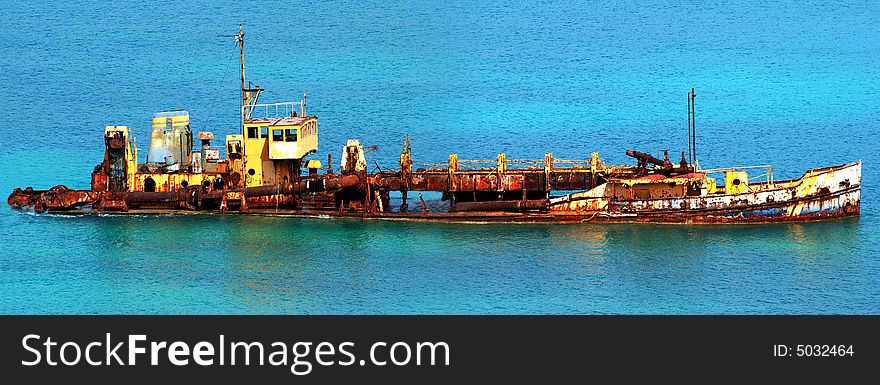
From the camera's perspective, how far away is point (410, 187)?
7256 cm

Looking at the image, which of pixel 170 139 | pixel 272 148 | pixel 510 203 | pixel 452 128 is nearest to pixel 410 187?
pixel 510 203

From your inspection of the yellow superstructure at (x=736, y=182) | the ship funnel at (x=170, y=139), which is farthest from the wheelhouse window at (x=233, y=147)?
the yellow superstructure at (x=736, y=182)

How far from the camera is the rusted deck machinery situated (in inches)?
2739

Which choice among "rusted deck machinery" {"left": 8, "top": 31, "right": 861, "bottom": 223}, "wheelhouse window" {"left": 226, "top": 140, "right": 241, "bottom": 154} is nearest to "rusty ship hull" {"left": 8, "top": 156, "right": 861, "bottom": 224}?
"rusted deck machinery" {"left": 8, "top": 31, "right": 861, "bottom": 223}

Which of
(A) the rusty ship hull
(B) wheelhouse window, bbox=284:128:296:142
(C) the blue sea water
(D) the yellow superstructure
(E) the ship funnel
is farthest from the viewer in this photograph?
(E) the ship funnel

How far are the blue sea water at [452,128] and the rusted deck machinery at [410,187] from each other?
44.9 inches

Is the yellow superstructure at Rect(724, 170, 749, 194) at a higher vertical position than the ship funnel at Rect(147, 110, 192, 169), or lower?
lower

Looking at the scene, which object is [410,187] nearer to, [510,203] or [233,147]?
[510,203]

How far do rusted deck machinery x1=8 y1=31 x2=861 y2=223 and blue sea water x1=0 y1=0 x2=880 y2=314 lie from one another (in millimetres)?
1141

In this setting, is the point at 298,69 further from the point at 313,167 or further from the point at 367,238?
the point at 367,238

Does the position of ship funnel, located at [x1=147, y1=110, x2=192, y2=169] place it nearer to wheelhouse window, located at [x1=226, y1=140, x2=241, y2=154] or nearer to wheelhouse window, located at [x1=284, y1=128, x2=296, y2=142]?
wheelhouse window, located at [x1=226, y1=140, x2=241, y2=154]

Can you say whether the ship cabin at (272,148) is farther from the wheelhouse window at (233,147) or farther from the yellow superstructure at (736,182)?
the yellow superstructure at (736,182)

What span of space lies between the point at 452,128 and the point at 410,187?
1402 inches

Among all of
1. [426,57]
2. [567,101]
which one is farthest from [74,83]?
[567,101]
